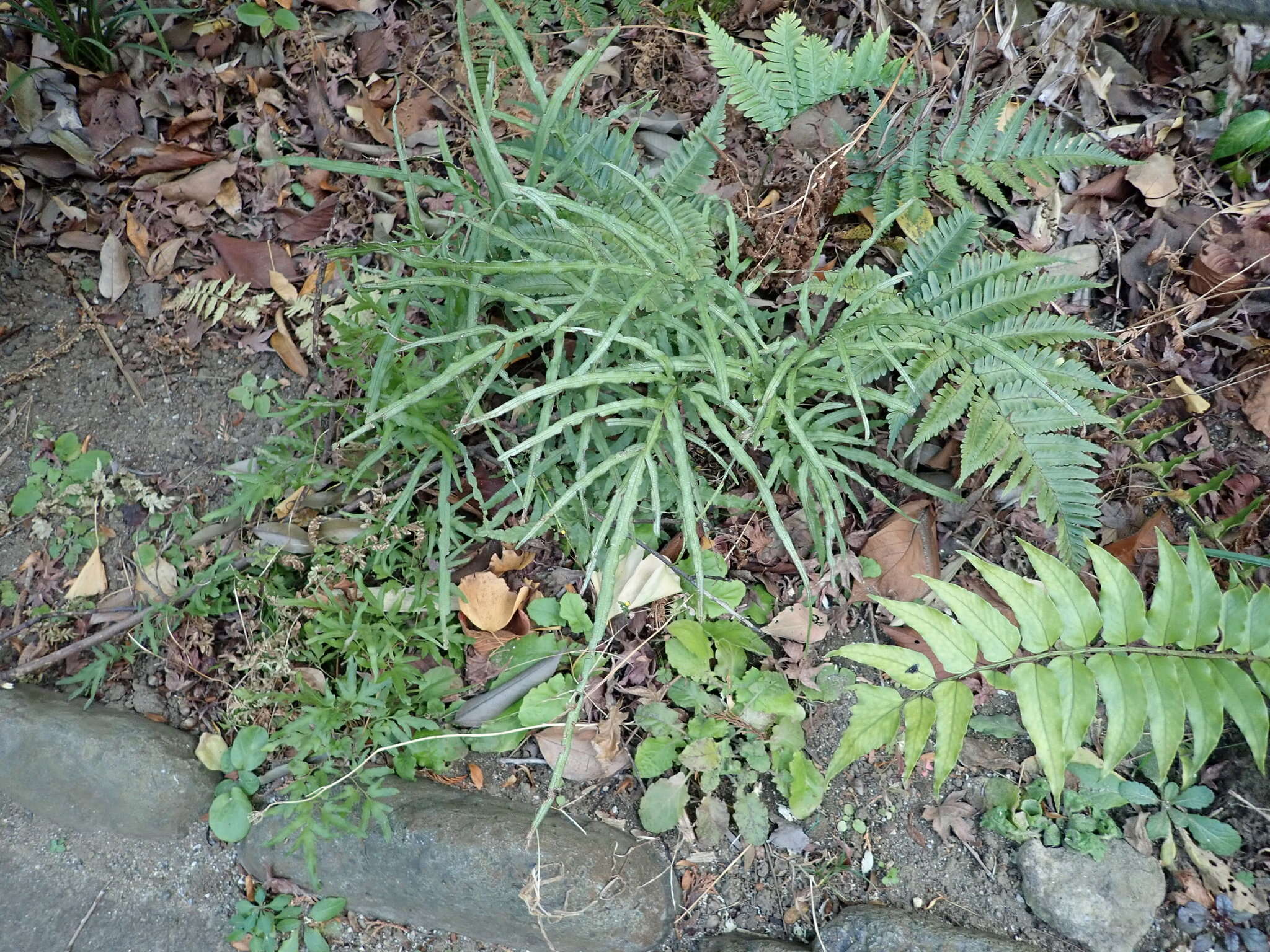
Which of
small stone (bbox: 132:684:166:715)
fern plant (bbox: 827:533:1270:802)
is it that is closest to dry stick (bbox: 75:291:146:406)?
small stone (bbox: 132:684:166:715)

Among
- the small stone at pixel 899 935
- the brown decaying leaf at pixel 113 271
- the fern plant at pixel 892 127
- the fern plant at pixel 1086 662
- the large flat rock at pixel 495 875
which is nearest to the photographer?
the fern plant at pixel 1086 662

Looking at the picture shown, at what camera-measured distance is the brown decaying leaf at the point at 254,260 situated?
2.51 metres

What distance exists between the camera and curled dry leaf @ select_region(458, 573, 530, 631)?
6.79ft

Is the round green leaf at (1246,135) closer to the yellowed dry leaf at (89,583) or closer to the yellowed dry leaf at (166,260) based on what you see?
the yellowed dry leaf at (166,260)

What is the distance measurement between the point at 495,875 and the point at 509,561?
2.42ft

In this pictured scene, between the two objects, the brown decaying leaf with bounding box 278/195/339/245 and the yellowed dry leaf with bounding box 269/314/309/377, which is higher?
the brown decaying leaf with bounding box 278/195/339/245

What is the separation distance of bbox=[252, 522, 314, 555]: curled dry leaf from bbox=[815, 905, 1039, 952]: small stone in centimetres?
157

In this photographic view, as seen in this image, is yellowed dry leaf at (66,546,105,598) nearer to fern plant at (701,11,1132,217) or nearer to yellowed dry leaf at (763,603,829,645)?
yellowed dry leaf at (763,603,829,645)

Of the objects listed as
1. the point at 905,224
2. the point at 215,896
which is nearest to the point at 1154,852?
the point at 905,224

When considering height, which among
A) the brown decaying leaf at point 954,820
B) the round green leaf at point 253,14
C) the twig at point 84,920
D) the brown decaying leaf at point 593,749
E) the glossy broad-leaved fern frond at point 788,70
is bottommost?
the twig at point 84,920

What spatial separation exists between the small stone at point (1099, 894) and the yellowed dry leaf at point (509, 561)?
1.38 meters

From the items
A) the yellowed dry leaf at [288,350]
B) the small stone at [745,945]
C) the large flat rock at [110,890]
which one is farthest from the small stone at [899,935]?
the yellowed dry leaf at [288,350]

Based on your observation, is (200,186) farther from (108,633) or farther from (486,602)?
(486,602)

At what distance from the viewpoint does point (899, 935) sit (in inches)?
71.3
